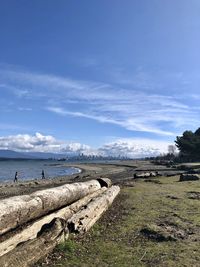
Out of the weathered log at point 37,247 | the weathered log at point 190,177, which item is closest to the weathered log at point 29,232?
the weathered log at point 37,247

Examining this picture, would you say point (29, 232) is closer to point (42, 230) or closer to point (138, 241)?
point (42, 230)

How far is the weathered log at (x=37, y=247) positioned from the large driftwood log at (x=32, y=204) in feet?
3.90

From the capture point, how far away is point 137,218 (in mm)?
16578

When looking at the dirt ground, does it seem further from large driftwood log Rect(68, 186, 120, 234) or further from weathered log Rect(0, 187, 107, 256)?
weathered log Rect(0, 187, 107, 256)

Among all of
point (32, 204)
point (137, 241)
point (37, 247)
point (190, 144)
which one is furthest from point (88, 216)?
point (190, 144)

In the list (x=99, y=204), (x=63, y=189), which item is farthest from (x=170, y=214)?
(x=63, y=189)

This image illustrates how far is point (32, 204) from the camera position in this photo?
13.4m

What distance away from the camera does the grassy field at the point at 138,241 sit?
10.6 m

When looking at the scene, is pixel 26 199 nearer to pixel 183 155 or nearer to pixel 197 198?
pixel 197 198

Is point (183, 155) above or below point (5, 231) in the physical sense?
above

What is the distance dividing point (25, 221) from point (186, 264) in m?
5.20

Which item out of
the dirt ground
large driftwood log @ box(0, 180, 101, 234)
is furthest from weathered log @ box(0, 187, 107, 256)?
the dirt ground

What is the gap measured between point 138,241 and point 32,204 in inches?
143

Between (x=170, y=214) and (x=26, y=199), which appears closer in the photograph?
(x=26, y=199)
